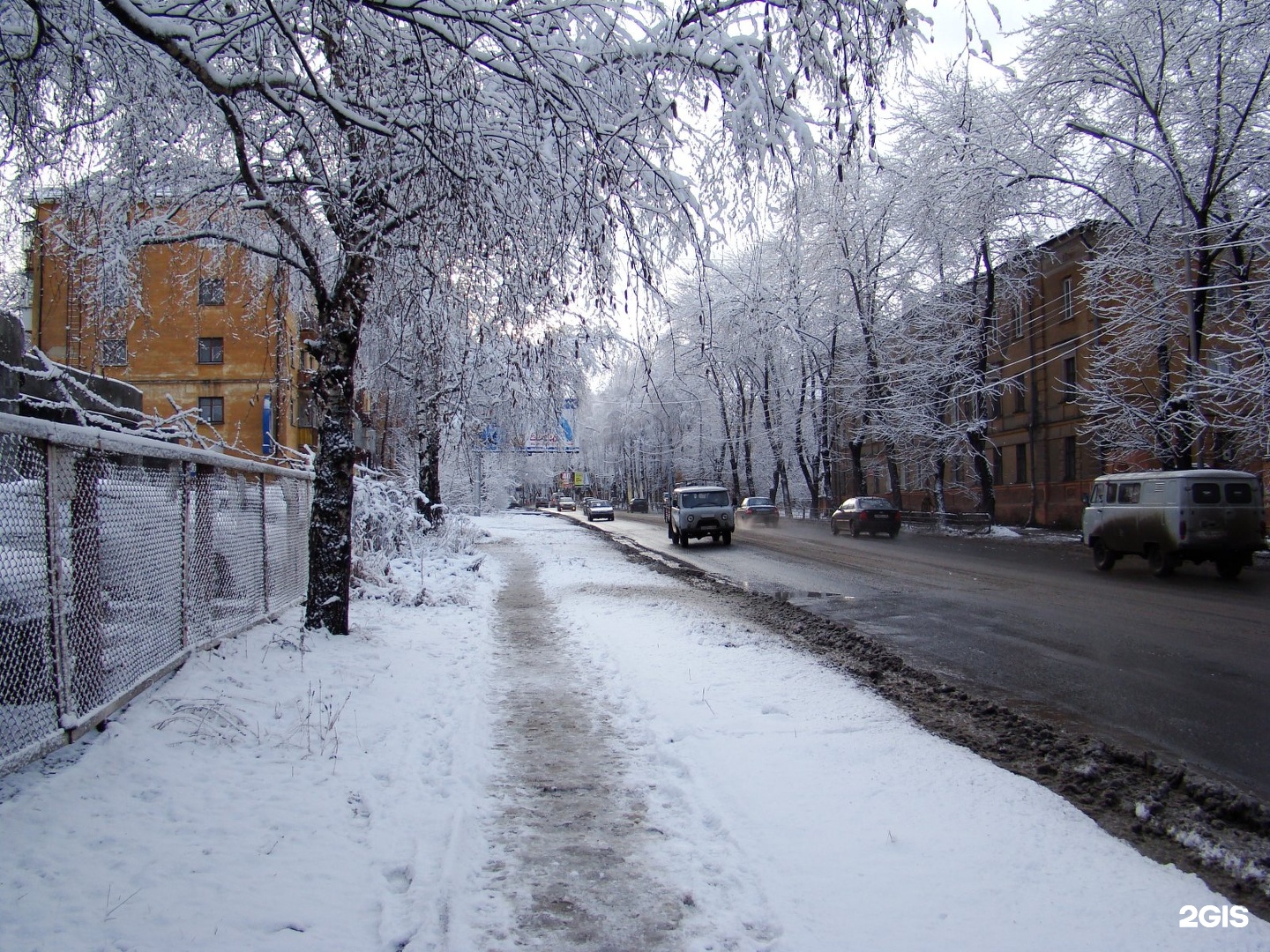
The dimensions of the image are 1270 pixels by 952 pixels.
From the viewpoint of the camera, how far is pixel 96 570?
4430mm

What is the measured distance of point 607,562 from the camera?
66.4 ft

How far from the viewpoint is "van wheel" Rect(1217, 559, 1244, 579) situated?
48.1 feet

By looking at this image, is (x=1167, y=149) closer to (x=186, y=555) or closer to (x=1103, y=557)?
(x=1103, y=557)

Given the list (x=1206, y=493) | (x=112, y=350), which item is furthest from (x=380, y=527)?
(x=1206, y=493)

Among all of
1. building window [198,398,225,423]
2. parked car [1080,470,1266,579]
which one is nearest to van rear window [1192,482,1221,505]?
parked car [1080,470,1266,579]

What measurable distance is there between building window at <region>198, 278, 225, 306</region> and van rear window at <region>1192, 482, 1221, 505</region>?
16.4 m

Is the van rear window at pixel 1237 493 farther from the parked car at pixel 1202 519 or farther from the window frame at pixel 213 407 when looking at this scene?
the window frame at pixel 213 407

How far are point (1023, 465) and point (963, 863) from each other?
41.0 m

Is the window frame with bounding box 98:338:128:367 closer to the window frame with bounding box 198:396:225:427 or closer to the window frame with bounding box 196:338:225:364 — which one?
the window frame with bounding box 198:396:225:427

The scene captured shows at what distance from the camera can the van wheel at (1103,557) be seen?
54.0ft

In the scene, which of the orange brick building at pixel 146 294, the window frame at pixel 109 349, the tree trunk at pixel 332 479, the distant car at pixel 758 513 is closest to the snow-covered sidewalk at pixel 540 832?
the tree trunk at pixel 332 479

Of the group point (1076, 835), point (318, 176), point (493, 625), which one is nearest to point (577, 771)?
point (1076, 835)

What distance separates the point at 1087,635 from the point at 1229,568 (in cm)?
824

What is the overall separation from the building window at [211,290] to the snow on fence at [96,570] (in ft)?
14.9
